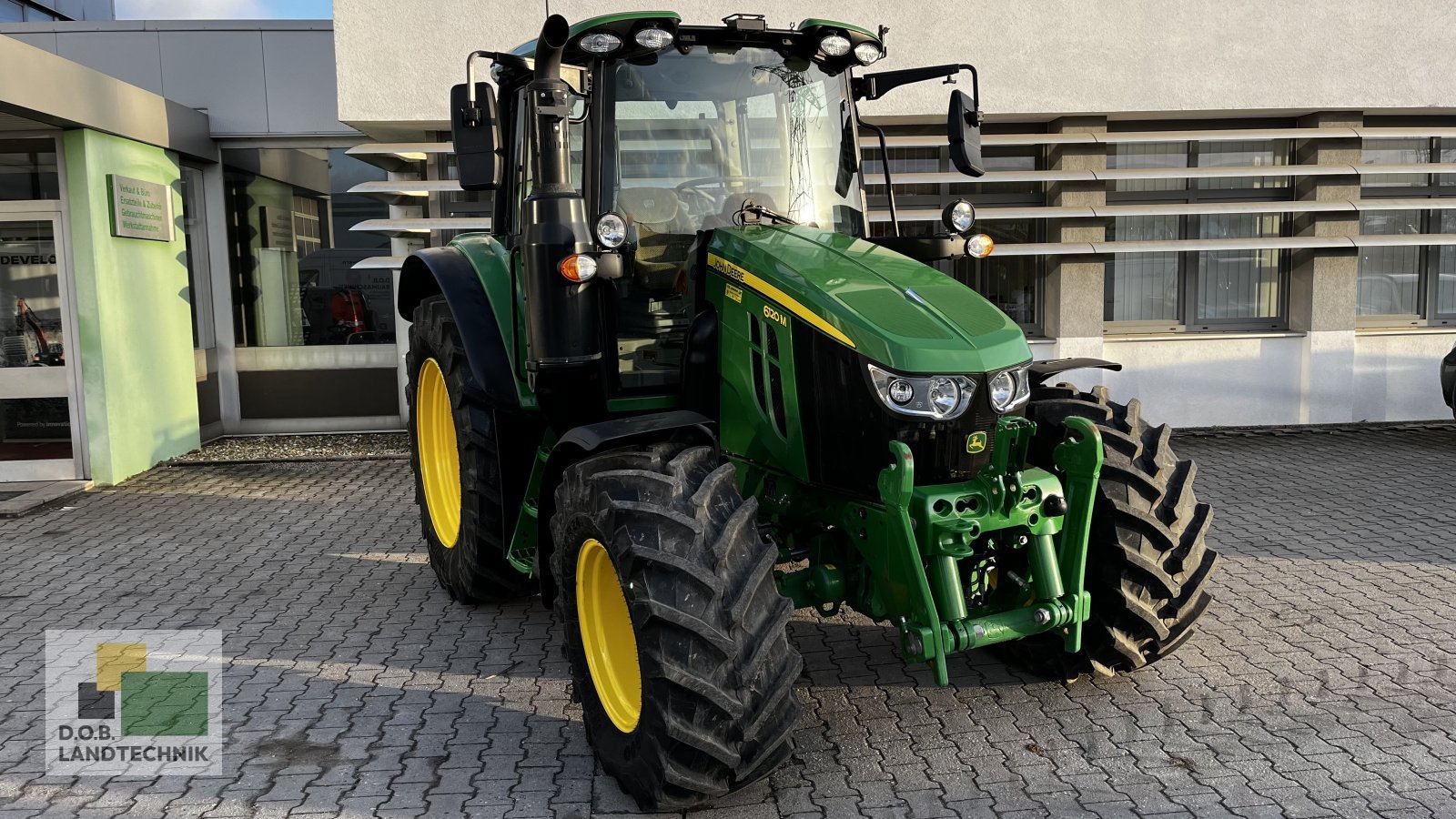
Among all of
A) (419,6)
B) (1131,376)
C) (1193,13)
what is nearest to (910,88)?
(1193,13)

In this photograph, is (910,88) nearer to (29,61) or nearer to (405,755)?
(29,61)

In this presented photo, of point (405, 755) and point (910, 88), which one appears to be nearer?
point (405, 755)

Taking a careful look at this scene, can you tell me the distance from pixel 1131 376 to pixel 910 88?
3.15 m

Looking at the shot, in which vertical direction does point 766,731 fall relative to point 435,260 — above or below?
below

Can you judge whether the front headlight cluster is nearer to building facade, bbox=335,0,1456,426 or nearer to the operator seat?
the operator seat

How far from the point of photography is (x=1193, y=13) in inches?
368

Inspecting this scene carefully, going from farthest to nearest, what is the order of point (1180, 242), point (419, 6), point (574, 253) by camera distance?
point (1180, 242), point (419, 6), point (574, 253)

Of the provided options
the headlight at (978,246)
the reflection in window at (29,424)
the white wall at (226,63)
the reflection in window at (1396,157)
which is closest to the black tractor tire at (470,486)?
the headlight at (978,246)

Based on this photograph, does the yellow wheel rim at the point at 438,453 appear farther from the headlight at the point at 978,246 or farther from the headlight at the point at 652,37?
the headlight at the point at 978,246

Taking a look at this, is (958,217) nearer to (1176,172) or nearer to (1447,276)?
(1176,172)

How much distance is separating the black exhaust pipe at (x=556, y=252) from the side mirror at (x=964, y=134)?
1.46 m

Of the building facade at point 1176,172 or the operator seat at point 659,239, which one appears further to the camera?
the building facade at point 1176,172

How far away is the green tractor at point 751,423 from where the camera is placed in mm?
3332

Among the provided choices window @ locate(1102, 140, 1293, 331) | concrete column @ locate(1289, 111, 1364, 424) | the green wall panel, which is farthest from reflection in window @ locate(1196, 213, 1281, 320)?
the green wall panel
